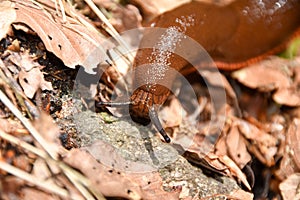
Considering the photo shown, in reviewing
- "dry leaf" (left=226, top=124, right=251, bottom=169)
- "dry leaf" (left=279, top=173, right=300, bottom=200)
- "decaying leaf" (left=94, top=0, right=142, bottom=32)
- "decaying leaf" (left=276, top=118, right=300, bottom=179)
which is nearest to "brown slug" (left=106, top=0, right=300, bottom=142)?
"decaying leaf" (left=94, top=0, right=142, bottom=32)

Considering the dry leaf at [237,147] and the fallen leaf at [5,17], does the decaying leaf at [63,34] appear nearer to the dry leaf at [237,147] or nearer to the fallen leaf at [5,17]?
the fallen leaf at [5,17]

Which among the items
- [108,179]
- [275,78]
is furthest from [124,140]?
[275,78]

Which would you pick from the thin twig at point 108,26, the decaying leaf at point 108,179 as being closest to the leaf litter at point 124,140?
the decaying leaf at point 108,179

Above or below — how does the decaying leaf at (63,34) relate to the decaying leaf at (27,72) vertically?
above

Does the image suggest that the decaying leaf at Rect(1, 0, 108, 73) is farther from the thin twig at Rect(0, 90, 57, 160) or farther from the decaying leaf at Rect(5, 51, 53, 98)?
the thin twig at Rect(0, 90, 57, 160)

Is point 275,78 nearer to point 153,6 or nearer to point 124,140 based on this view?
point 153,6

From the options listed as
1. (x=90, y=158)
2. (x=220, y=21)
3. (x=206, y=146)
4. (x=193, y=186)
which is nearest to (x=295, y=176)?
(x=206, y=146)
